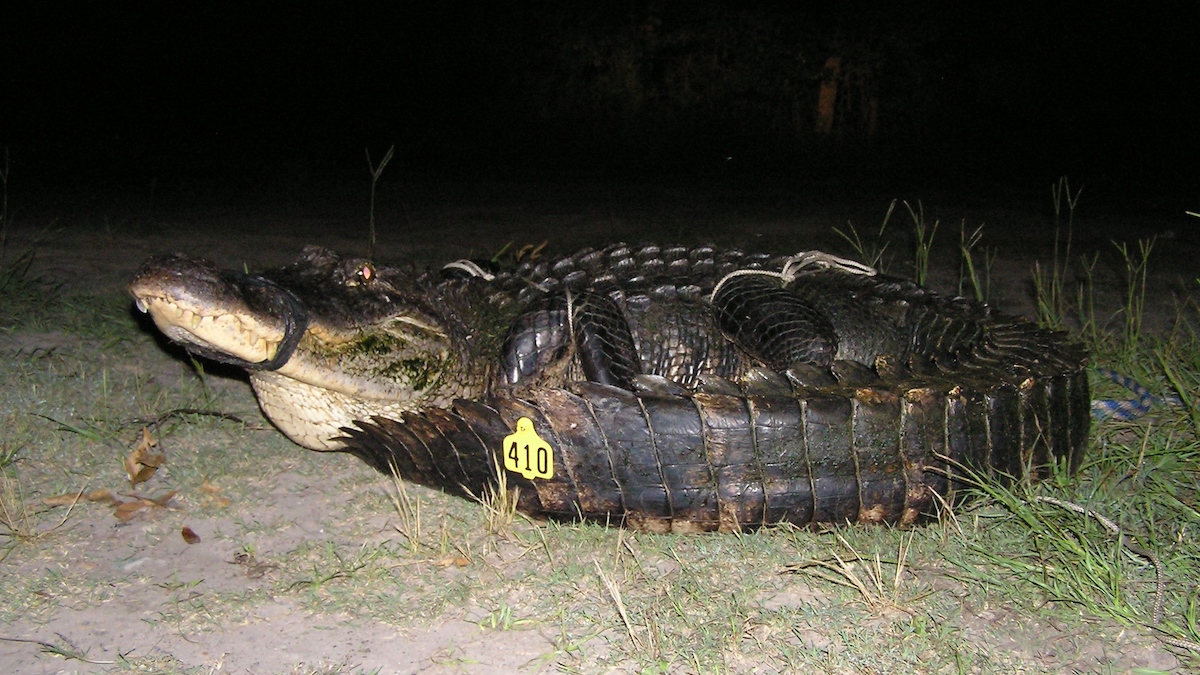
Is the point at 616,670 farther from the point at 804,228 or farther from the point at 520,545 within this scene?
the point at 804,228

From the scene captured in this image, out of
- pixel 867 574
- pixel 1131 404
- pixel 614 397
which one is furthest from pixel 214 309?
pixel 1131 404

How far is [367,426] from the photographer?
2.47 m

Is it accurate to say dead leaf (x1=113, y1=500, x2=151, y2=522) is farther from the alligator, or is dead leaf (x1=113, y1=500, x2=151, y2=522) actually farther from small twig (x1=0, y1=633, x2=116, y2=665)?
small twig (x1=0, y1=633, x2=116, y2=665)

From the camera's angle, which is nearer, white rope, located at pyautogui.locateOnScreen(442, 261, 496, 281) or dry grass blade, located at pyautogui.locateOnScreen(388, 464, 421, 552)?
dry grass blade, located at pyautogui.locateOnScreen(388, 464, 421, 552)

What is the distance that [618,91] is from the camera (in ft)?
51.9

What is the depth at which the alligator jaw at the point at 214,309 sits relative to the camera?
2023 mm

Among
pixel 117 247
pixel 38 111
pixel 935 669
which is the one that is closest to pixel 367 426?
pixel 935 669

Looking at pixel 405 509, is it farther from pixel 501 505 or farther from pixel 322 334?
pixel 322 334

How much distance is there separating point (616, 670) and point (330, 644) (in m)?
0.58

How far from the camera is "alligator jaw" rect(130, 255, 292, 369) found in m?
2.02

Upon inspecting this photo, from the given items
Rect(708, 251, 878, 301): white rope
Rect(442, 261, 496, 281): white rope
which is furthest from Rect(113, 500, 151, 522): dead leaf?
Rect(708, 251, 878, 301): white rope

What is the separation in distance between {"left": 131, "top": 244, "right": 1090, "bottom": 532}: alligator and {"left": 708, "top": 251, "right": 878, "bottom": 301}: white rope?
196mm

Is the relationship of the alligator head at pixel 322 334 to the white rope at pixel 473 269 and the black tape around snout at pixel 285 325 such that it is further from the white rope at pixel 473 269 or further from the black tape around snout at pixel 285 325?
the white rope at pixel 473 269

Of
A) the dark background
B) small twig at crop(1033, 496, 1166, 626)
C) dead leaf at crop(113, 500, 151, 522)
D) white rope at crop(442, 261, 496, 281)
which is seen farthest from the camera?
the dark background
